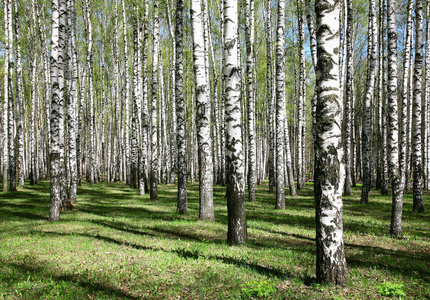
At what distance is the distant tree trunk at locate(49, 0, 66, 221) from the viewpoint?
9094 millimetres

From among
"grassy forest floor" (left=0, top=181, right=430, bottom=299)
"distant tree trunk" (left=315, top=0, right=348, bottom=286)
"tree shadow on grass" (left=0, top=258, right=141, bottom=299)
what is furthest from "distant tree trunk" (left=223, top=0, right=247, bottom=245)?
"tree shadow on grass" (left=0, top=258, right=141, bottom=299)

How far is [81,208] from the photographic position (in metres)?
11.9

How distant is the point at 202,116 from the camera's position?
8.73 m

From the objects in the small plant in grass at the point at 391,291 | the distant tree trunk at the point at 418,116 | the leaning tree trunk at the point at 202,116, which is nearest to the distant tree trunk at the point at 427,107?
the distant tree trunk at the point at 418,116

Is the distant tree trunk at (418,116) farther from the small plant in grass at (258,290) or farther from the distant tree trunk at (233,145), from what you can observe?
Answer: the small plant in grass at (258,290)

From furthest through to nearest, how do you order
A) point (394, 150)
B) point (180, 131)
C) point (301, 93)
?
point (301, 93)
point (180, 131)
point (394, 150)

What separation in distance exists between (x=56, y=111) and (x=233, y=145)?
630 centimetres

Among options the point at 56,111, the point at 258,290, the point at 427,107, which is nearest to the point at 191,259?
the point at 258,290

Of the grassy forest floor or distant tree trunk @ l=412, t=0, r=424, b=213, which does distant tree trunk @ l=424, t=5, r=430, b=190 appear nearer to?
distant tree trunk @ l=412, t=0, r=424, b=213

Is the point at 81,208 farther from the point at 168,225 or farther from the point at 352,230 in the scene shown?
the point at 352,230

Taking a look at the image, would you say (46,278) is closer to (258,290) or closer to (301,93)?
(258,290)

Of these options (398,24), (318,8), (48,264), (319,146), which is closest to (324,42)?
(318,8)

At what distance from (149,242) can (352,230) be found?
5.68m

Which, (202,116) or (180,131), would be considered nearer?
(202,116)
